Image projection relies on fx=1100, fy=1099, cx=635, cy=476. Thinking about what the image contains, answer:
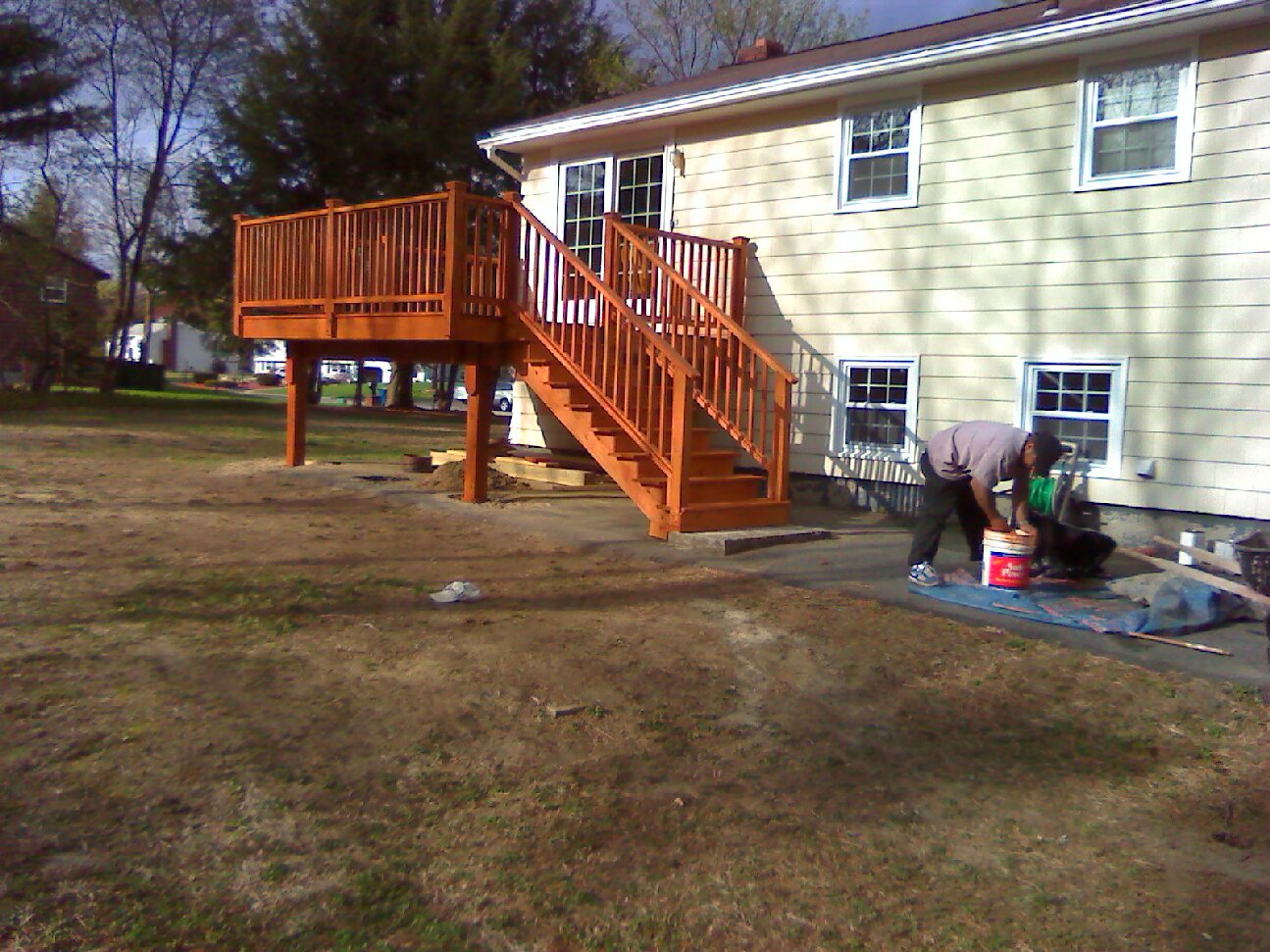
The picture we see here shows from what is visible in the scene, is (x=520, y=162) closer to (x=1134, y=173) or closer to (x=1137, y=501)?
(x=1134, y=173)

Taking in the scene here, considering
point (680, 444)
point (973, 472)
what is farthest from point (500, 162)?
point (973, 472)

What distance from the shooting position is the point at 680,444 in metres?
8.31

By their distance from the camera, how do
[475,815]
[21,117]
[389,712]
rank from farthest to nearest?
[21,117] < [389,712] < [475,815]

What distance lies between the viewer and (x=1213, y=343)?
8.38 metres

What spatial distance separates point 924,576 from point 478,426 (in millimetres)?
4940

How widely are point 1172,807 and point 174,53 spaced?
105 ft

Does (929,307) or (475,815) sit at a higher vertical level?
(929,307)

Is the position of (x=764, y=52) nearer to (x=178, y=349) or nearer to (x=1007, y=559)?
(x=1007, y=559)

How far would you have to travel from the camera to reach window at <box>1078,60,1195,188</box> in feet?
28.1

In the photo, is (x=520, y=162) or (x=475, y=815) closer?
(x=475, y=815)

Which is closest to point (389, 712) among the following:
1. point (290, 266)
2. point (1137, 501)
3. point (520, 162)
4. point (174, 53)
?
point (1137, 501)

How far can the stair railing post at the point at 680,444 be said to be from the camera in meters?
8.27

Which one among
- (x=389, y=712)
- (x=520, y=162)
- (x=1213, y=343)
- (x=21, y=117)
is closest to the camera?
(x=389, y=712)

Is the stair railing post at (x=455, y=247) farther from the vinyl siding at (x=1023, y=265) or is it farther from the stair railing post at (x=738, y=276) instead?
the vinyl siding at (x=1023, y=265)
